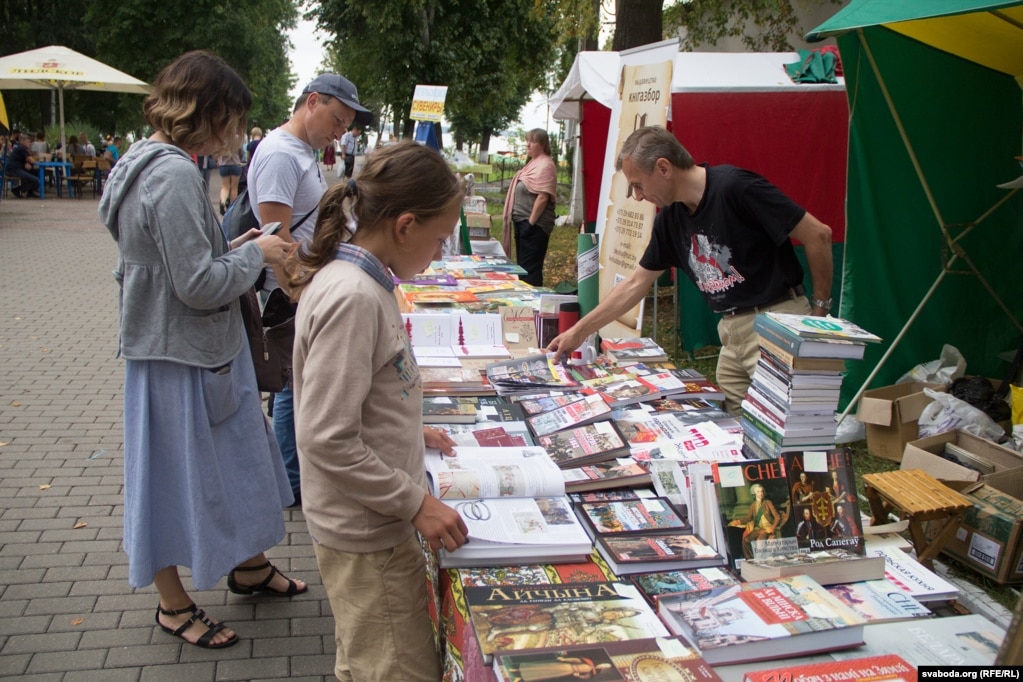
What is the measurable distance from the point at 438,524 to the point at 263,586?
170 cm

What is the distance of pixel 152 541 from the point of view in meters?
2.51

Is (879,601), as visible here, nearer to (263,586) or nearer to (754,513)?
(754,513)

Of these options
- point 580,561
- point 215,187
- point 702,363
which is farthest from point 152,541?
point 215,187

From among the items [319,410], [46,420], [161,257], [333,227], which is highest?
[333,227]

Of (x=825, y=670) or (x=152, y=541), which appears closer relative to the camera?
(x=825, y=670)

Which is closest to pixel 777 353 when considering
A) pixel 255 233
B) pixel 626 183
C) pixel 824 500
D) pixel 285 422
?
pixel 824 500

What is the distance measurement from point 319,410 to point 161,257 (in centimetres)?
107

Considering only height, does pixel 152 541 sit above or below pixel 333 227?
below

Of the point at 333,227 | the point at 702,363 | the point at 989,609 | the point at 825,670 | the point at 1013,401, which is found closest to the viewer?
the point at 825,670

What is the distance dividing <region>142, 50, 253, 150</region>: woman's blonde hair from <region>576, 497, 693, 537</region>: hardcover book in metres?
1.57

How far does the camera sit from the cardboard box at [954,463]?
3551mm

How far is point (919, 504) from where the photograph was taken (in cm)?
248

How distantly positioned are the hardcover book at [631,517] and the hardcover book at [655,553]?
32 mm

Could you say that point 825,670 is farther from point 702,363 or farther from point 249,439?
point 702,363
